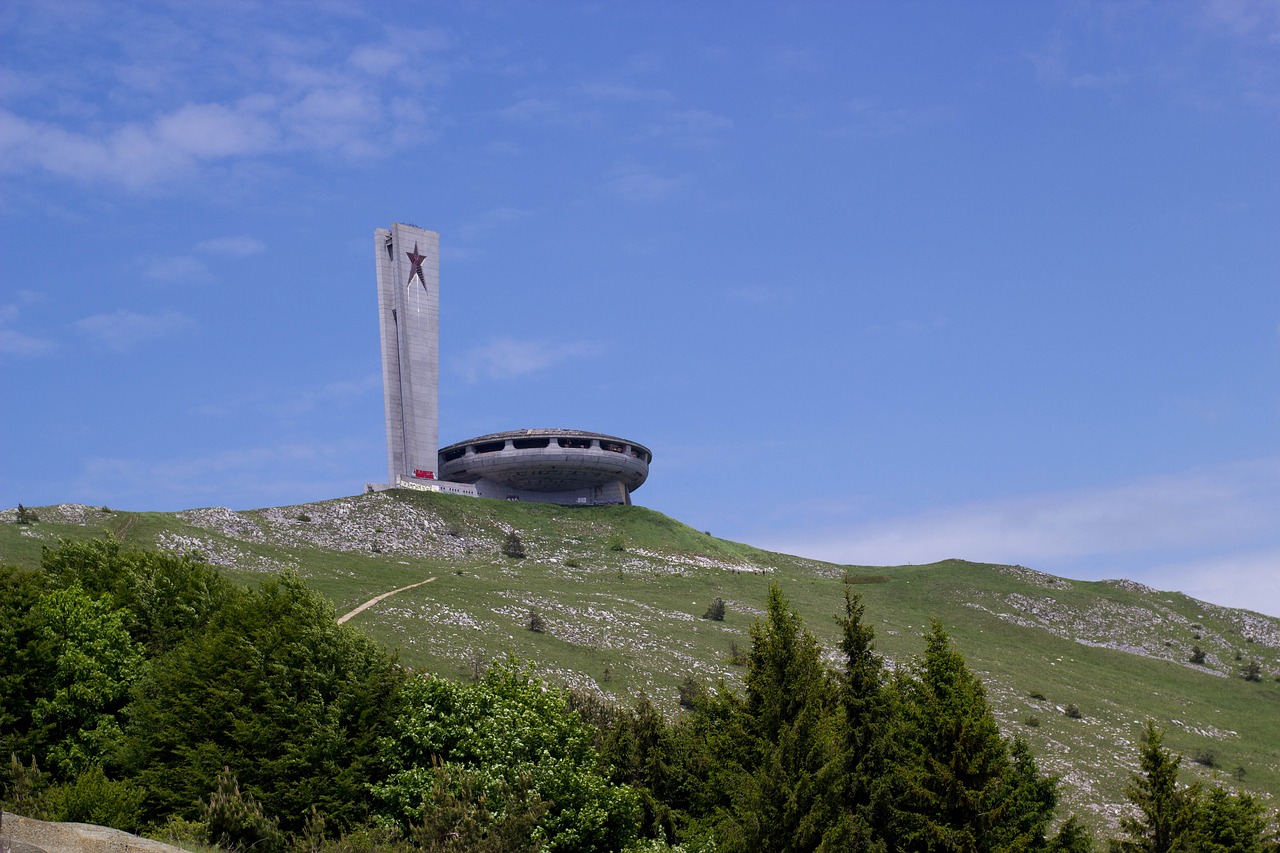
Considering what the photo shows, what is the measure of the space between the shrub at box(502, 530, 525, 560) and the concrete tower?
19124mm

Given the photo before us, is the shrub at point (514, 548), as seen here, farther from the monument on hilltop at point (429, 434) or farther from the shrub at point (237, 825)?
the shrub at point (237, 825)

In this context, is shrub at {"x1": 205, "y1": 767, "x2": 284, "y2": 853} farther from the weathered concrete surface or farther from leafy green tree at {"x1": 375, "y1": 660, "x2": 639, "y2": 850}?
the weathered concrete surface

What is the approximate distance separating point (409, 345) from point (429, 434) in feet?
33.3

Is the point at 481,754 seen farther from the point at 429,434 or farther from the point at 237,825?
the point at 429,434

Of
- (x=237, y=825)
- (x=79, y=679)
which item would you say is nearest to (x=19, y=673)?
(x=79, y=679)

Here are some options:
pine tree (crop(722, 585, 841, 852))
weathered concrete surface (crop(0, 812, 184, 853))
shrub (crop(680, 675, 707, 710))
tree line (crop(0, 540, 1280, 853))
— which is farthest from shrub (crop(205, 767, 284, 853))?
shrub (crop(680, 675, 707, 710))

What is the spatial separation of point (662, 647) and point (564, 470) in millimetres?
57457

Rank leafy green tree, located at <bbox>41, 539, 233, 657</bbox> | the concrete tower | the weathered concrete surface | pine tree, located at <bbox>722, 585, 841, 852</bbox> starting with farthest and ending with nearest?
1. the concrete tower
2. leafy green tree, located at <bbox>41, 539, 233, 657</bbox>
3. pine tree, located at <bbox>722, 585, 841, 852</bbox>
4. the weathered concrete surface

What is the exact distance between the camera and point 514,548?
4656 inches

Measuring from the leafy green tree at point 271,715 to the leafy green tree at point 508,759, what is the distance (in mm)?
1452

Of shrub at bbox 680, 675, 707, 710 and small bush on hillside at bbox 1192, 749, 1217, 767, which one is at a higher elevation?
shrub at bbox 680, 675, 707, 710

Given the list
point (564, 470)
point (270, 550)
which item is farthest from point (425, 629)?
point (564, 470)

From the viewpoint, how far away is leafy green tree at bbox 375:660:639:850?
126 ft

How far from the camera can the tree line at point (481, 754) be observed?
34.9 m
